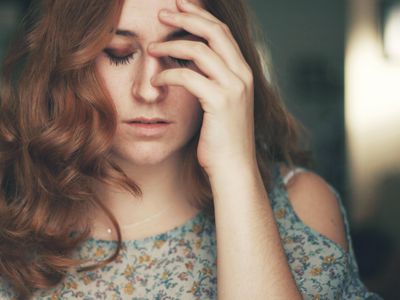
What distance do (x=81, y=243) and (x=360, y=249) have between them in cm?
225

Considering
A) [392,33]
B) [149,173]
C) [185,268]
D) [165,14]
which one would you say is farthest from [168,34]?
[392,33]

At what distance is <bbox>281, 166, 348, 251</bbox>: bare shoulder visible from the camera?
146 cm

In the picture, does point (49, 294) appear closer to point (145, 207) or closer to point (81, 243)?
point (81, 243)

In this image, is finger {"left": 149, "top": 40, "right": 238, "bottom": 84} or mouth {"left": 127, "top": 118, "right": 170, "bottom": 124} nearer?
finger {"left": 149, "top": 40, "right": 238, "bottom": 84}

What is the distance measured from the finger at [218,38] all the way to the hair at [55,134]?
0.18 metres

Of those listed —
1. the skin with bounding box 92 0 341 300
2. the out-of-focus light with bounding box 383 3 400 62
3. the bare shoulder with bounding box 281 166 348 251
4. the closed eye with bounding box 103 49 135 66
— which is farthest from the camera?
the out-of-focus light with bounding box 383 3 400 62

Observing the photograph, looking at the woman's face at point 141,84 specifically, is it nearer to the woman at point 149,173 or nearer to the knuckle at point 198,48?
the woman at point 149,173

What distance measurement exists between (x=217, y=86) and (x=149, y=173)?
1.31ft

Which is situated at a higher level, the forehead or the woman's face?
the forehead

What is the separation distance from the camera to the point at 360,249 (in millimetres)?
3295

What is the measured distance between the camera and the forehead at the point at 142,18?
128cm

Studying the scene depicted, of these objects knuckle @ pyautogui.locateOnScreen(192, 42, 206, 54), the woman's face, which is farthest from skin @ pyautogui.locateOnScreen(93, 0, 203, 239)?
knuckle @ pyautogui.locateOnScreen(192, 42, 206, 54)

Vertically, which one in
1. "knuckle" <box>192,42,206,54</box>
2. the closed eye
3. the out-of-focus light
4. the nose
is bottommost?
the out-of-focus light

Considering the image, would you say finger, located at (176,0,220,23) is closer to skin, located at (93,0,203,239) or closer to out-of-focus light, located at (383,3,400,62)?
skin, located at (93,0,203,239)
